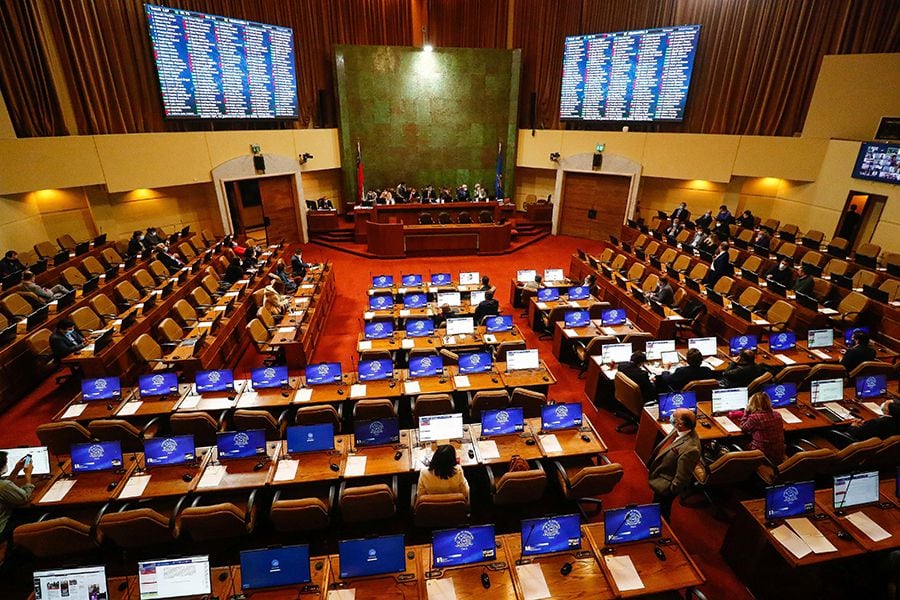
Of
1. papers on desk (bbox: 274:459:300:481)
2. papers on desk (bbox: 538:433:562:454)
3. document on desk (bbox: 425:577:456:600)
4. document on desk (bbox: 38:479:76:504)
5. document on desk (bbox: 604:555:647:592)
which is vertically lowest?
document on desk (bbox: 38:479:76:504)

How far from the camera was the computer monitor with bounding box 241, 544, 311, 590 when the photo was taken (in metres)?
3.55

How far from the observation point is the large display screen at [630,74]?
14008 millimetres

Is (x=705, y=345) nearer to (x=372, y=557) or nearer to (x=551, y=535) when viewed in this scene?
(x=551, y=535)

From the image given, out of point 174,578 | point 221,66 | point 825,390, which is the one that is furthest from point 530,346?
point 221,66

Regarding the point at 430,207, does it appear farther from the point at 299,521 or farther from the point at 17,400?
the point at 299,521

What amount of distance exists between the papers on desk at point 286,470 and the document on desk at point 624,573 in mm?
3098

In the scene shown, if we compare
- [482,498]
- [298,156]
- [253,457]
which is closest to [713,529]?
[482,498]

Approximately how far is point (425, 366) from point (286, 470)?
7.87 ft

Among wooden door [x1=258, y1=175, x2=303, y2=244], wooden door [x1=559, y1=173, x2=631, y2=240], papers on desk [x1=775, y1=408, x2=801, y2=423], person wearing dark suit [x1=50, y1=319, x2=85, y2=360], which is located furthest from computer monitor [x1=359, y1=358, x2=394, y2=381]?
wooden door [x1=559, y1=173, x2=631, y2=240]

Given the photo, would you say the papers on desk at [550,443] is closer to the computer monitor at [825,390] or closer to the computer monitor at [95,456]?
the computer monitor at [825,390]

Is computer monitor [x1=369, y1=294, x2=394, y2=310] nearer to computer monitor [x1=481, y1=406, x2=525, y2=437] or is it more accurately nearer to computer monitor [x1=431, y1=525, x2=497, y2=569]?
computer monitor [x1=481, y1=406, x2=525, y2=437]

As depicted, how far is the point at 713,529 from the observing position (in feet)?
16.8

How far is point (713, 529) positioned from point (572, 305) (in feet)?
16.0

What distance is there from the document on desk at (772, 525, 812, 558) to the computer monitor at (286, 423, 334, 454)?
435 cm
